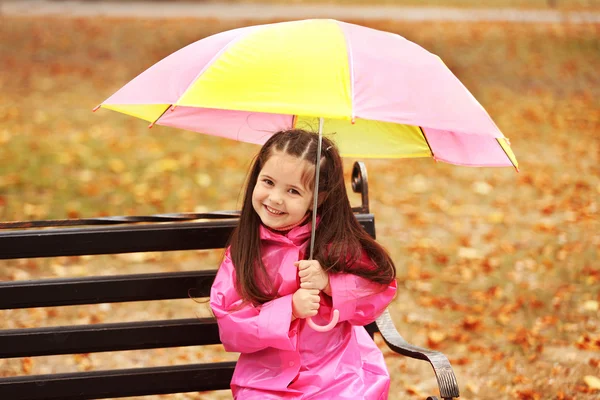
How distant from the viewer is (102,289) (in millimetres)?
2805

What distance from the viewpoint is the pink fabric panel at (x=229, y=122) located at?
2.91m

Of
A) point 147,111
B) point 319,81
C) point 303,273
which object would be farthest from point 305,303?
point 147,111

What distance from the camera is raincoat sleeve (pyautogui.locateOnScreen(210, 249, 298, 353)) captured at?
2.49 m

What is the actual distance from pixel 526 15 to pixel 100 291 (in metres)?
16.2

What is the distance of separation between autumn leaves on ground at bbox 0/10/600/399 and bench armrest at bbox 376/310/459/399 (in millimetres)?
1381

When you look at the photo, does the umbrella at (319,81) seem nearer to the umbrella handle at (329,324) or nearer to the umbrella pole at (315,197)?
the umbrella pole at (315,197)

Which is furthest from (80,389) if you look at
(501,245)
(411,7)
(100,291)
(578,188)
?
(411,7)

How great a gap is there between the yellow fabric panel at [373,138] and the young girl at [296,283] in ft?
1.27

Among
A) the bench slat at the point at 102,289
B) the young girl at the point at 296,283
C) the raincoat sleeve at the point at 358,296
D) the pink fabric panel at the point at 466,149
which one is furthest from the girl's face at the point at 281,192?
the pink fabric panel at the point at 466,149

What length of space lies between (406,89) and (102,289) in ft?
4.32

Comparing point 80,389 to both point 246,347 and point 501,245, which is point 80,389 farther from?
point 501,245

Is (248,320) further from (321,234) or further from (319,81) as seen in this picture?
(319,81)

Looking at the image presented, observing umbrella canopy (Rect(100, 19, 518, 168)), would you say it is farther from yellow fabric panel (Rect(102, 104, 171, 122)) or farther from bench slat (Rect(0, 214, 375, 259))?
bench slat (Rect(0, 214, 375, 259))

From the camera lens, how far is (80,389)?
2854mm
